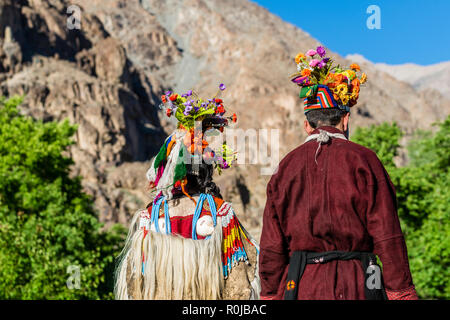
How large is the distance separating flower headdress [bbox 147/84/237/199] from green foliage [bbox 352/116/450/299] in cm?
1437

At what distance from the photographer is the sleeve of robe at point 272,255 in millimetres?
3352

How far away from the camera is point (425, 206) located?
21734 mm

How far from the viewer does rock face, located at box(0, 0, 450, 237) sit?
81250 millimetres

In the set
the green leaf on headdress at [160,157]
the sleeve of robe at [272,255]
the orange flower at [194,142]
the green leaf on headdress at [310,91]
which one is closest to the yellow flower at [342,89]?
the green leaf on headdress at [310,91]

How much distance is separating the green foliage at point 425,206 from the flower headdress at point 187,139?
1437 centimetres

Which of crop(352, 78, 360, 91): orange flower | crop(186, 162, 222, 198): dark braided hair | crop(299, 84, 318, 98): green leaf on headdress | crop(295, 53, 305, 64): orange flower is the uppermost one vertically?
crop(295, 53, 305, 64): orange flower

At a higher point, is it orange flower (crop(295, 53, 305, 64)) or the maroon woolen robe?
orange flower (crop(295, 53, 305, 64))

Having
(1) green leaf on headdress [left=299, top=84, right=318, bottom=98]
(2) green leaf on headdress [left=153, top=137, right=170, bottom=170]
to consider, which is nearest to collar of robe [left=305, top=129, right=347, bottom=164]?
(1) green leaf on headdress [left=299, top=84, right=318, bottom=98]

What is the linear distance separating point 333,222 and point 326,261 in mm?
255

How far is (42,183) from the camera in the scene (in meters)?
19.4

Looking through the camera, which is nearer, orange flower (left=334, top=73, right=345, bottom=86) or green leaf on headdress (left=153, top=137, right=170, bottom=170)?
orange flower (left=334, top=73, right=345, bottom=86)

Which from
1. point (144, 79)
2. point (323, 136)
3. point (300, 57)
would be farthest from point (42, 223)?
point (144, 79)

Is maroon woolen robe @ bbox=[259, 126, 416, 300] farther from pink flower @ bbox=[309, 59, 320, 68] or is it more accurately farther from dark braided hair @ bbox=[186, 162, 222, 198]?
dark braided hair @ bbox=[186, 162, 222, 198]

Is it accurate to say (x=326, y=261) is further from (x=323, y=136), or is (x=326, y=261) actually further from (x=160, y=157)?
(x=160, y=157)
